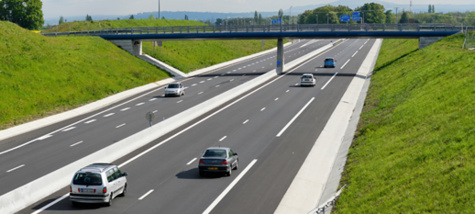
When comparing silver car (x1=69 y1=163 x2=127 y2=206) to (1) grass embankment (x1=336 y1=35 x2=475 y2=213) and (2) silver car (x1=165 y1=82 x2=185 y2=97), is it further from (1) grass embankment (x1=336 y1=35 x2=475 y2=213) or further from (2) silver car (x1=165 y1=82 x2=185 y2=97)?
(2) silver car (x1=165 y1=82 x2=185 y2=97)

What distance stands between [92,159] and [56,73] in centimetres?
3721

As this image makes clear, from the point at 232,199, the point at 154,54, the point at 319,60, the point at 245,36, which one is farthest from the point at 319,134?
the point at 319,60

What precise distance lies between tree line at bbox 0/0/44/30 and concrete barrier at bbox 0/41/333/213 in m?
86.0

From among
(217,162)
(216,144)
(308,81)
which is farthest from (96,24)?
(217,162)

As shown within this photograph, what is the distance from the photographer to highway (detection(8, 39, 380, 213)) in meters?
25.4

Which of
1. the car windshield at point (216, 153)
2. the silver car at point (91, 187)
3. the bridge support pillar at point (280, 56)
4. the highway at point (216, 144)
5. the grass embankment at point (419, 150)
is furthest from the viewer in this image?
the bridge support pillar at point (280, 56)

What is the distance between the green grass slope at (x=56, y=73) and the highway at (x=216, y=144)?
5920 mm

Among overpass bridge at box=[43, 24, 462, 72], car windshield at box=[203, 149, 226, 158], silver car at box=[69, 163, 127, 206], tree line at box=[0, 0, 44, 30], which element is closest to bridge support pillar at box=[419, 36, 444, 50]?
overpass bridge at box=[43, 24, 462, 72]

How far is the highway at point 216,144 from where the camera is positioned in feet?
83.2

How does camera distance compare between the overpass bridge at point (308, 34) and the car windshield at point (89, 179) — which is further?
the overpass bridge at point (308, 34)

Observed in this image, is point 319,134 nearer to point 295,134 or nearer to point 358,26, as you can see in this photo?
point 295,134

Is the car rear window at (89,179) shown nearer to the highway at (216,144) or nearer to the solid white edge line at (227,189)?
the highway at (216,144)

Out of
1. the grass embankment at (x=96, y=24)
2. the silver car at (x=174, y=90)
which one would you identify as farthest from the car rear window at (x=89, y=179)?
the grass embankment at (x=96, y=24)

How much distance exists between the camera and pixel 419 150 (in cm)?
2836
